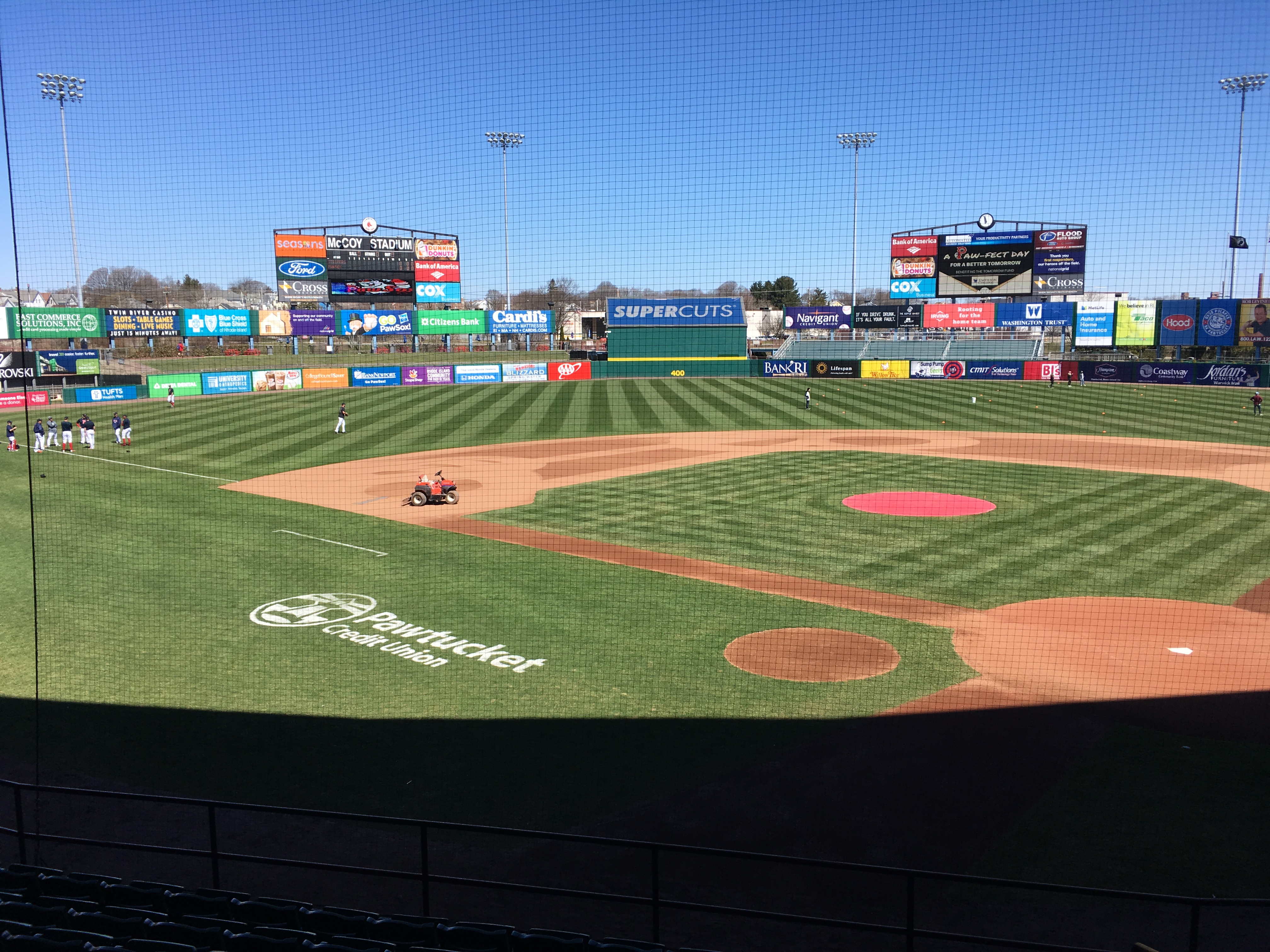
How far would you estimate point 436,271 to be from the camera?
5388 cm

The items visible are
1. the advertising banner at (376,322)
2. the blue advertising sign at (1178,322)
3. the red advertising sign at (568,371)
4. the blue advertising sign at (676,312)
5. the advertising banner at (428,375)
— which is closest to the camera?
the blue advertising sign at (1178,322)

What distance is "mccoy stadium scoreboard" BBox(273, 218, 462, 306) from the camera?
50406 millimetres

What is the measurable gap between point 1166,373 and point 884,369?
14.8 meters

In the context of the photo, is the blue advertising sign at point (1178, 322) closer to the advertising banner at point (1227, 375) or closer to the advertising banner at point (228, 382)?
the advertising banner at point (1227, 375)

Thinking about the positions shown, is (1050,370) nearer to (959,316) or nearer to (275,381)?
(959,316)

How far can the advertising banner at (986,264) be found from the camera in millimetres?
52812

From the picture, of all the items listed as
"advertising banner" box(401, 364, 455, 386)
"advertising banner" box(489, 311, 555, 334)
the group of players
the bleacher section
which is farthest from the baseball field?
"advertising banner" box(489, 311, 555, 334)

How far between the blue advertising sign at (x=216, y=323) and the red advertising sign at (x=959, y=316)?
135 ft

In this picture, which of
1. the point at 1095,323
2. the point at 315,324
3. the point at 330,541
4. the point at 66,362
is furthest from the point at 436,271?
the point at 330,541

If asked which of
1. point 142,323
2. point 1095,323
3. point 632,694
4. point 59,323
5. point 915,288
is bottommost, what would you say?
point 632,694

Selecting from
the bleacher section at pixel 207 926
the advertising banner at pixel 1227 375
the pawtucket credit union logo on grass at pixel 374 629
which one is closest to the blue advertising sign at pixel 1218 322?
the advertising banner at pixel 1227 375

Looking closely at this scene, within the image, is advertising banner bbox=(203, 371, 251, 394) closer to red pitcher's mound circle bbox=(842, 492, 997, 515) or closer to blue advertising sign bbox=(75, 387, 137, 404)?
blue advertising sign bbox=(75, 387, 137, 404)

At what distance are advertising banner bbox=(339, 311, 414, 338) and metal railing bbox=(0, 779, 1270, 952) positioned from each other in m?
48.2

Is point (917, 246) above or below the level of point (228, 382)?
above
